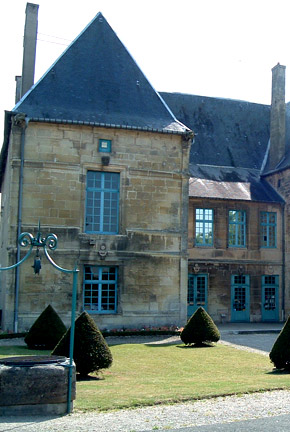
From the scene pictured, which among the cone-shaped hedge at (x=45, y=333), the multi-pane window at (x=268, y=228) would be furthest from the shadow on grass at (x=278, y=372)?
the multi-pane window at (x=268, y=228)

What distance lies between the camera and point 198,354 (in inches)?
500

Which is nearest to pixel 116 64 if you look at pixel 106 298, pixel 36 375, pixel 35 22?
pixel 35 22

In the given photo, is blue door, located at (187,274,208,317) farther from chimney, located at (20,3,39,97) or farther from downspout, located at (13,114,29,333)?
chimney, located at (20,3,39,97)

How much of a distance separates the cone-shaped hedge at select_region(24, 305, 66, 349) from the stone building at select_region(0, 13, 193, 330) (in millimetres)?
2372

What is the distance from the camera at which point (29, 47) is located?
1920 cm

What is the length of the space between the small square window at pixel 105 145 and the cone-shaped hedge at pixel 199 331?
6331mm

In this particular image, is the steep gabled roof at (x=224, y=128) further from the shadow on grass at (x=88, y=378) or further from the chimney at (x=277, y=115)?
the shadow on grass at (x=88, y=378)

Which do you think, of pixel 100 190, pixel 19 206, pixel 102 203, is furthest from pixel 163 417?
pixel 100 190

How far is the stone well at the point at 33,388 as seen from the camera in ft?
21.4

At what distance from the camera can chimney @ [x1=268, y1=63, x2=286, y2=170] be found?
24984 mm

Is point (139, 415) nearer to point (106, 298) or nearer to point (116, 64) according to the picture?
point (106, 298)

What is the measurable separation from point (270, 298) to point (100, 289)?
9807mm

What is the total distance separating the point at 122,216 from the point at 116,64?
6.16 m

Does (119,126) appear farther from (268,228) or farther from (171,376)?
(268,228)
